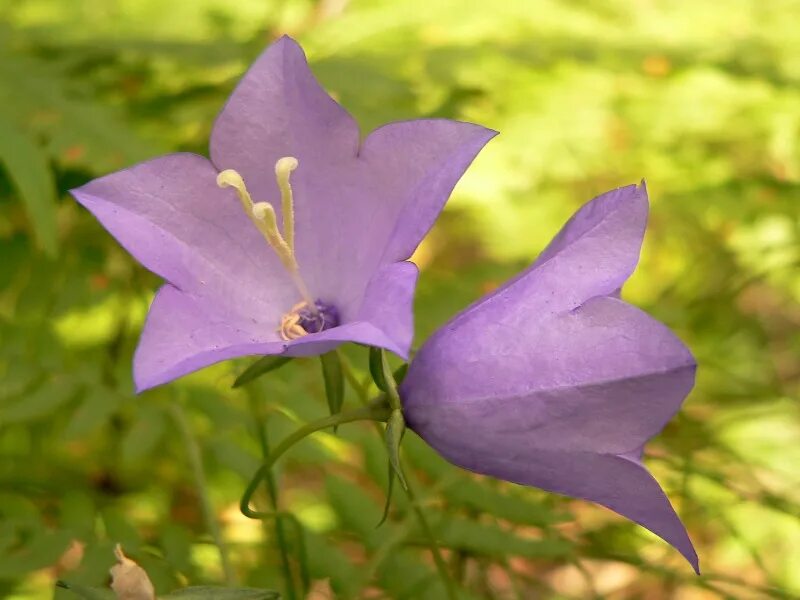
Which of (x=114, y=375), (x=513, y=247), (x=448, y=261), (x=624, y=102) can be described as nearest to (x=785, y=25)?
(x=624, y=102)

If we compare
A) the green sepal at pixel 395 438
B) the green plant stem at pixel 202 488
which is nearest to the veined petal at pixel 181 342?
the green sepal at pixel 395 438

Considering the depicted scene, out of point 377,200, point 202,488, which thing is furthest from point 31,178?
point 377,200

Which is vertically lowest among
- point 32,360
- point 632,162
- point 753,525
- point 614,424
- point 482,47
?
point 753,525

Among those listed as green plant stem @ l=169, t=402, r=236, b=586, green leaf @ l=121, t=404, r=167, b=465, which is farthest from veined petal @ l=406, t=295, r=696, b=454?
green leaf @ l=121, t=404, r=167, b=465

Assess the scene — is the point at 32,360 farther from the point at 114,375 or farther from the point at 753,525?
the point at 753,525

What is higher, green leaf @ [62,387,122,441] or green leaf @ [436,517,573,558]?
green leaf @ [62,387,122,441]

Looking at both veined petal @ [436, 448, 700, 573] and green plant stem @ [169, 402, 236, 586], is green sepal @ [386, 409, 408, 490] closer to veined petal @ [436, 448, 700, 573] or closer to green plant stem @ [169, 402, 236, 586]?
Result: veined petal @ [436, 448, 700, 573]

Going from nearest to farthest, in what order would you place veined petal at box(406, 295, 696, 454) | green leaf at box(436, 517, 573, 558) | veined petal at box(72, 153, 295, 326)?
veined petal at box(406, 295, 696, 454), veined petal at box(72, 153, 295, 326), green leaf at box(436, 517, 573, 558)
